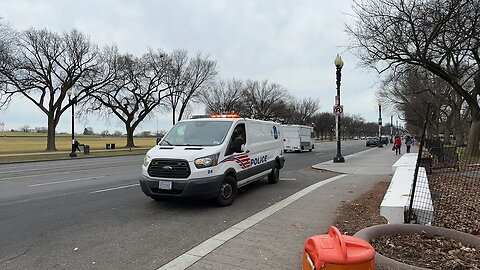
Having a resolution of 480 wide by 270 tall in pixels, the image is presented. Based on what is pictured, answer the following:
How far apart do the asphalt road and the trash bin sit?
8.48 ft

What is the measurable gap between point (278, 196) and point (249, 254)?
499 cm

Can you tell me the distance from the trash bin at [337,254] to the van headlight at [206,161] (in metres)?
5.16

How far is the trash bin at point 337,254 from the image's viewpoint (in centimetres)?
243

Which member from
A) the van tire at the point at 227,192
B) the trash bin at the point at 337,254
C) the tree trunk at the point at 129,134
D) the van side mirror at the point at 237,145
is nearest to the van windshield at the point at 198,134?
the van side mirror at the point at 237,145

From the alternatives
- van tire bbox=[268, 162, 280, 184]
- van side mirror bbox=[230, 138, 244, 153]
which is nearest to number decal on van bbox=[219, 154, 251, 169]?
van side mirror bbox=[230, 138, 244, 153]

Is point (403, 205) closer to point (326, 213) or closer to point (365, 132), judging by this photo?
point (326, 213)

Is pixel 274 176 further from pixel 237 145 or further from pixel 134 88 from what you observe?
pixel 134 88

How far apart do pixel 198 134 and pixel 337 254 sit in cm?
674

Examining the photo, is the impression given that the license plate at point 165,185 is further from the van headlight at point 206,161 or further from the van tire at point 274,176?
the van tire at point 274,176

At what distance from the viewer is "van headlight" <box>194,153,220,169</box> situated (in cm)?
771

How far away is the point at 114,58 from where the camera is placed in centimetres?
4500

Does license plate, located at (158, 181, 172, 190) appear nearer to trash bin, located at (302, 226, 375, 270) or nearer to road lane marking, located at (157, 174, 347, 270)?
road lane marking, located at (157, 174, 347, 270)

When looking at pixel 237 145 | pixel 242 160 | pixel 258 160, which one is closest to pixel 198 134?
pixel 237 145

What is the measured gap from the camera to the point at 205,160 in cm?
780
